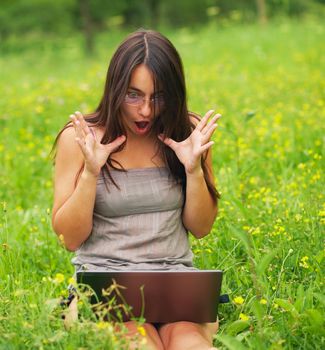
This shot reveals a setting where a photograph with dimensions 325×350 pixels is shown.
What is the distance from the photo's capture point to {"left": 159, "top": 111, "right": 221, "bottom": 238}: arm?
8.40ft

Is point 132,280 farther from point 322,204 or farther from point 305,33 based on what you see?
point 305,33

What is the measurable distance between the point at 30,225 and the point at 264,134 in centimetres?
191

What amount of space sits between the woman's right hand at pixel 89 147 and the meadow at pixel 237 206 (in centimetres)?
42

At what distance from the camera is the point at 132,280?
7.86 feet

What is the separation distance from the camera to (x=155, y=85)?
2.54 m

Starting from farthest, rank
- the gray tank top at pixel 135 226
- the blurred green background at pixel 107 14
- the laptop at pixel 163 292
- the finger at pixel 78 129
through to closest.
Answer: the blurred green background at pixel 107 14, the gray tank top at pixel 135 226, the finger at pixel 78 129, the laptop at pixel 163 292

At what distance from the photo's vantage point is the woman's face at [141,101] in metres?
2.53

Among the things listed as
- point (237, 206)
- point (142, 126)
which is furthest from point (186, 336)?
point (237, 206)

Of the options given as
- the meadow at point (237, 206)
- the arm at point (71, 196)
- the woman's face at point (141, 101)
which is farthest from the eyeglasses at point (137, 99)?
the meadow at point (237, 206)

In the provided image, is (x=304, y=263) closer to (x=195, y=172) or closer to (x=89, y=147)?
(x=195, y=172)

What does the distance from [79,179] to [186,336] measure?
2.11ft

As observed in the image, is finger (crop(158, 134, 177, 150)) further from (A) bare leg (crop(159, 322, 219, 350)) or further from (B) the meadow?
(A) bare leg (crop(159, 322, 219, 350))

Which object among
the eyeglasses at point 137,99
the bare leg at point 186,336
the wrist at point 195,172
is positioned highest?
the eyeglasses at point 137,99

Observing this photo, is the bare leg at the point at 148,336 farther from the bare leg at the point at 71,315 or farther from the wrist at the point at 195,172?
the wrist at the point at 195,172
